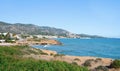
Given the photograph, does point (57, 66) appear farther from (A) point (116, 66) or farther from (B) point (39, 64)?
(A) point (116, 66)

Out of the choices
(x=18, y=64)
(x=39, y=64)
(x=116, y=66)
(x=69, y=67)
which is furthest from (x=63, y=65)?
(x=116, y=66)

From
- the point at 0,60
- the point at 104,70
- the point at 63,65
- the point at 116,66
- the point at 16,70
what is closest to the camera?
the point at 16,70

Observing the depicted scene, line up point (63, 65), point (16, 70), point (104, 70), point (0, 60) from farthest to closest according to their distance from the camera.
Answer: point (104, 70), point (0, 60), point (63, 65), point (16, 70)

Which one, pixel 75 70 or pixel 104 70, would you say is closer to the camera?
pixel 75 70

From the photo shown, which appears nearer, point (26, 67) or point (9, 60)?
point (26, 67)

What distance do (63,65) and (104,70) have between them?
29.5 feet

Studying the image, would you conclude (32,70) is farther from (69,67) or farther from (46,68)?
(69,67)

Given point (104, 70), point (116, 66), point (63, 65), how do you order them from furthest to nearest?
point (116, 66)
point (104, 70)
point (63, 65)

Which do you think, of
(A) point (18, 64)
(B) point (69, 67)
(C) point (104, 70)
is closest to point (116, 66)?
(C) point (104, 70)

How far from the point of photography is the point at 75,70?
17375mm

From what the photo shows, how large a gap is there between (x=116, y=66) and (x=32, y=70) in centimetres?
1501

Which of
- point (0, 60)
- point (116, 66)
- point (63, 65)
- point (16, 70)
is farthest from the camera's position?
point (116, 66)

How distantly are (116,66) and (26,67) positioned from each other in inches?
593

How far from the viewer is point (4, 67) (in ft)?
57.9
